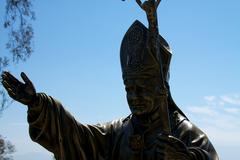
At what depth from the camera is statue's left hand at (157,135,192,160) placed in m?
5.63

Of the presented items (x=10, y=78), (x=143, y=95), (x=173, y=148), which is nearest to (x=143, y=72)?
(x=143, y=95)

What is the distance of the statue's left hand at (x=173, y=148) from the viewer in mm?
5633

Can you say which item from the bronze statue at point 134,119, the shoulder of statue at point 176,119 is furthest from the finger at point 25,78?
the shoulder of statue at point 176,119

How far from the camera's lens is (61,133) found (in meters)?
6.32

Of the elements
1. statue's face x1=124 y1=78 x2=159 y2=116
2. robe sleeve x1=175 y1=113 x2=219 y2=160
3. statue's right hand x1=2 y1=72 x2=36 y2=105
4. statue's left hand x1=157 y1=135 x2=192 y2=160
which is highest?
statue's right hand x1=2 y1=72 x2=36 y2=105

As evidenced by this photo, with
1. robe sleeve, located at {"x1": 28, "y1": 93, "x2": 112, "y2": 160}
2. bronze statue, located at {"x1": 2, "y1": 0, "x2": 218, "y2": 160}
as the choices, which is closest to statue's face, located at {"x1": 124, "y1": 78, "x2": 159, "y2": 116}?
A: bronze statue, located at {"x1": 2, "y1": 0, "x2": 218, "y2": 160}

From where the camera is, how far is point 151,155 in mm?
6270

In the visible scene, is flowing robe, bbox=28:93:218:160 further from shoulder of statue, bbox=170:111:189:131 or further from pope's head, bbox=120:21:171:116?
pope's head, bbox=120:21:171:116

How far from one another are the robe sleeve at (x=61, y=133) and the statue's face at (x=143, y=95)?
2.09ft

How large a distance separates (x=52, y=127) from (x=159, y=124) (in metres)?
1.22

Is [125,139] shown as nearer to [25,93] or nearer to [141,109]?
[141,109]

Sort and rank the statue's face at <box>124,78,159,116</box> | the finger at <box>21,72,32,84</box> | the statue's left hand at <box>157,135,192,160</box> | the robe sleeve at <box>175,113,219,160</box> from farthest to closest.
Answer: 1. the statue's face at <box>124,78,159,116</box>
2. the robe sleeve at <box>175,113,219,160</box>
3. the finger at <box>21,72,32,84</box>
4. the statue's left hand at <box>157,135,192,160</box>

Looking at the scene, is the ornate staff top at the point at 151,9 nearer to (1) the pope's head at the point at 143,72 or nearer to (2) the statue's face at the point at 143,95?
(1) the pope's head at the point at 143,72

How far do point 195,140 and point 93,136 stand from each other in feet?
4.05
